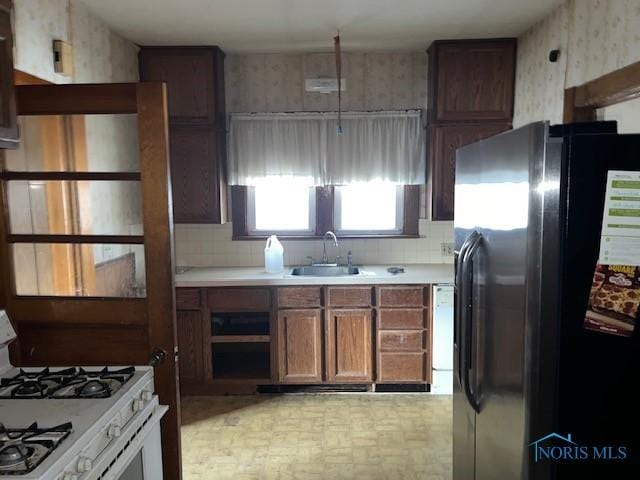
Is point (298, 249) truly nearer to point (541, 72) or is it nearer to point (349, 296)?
point (349, 296)

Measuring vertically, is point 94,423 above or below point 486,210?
below

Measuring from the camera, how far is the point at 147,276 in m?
1.85

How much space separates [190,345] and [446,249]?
2178mm

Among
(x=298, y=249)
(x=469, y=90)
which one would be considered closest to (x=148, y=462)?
(x=298, y=249)

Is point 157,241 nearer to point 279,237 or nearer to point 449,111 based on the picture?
point 279,237

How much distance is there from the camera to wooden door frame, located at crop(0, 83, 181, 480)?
5.91 ft

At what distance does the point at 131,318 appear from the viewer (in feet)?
6.24

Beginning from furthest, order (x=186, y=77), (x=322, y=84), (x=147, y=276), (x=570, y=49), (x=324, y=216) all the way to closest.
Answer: (x=324, y=216) < (x=322, y=84) < (x=186, y=77) < (x=570, y=49) < (x=147, y=276)

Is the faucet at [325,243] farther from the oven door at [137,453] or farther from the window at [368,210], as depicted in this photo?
the oven door at [137,453]

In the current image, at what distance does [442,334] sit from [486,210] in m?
2.00

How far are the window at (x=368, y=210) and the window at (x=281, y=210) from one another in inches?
9.3

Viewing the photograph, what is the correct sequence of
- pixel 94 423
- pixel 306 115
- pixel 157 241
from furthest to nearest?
pixel 306 115 < pixel 157 241 < pixel 94 423

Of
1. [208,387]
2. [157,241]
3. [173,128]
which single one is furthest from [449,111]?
[208,387]

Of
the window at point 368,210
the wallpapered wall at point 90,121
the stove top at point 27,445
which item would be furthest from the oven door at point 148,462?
the window at point 368,210
